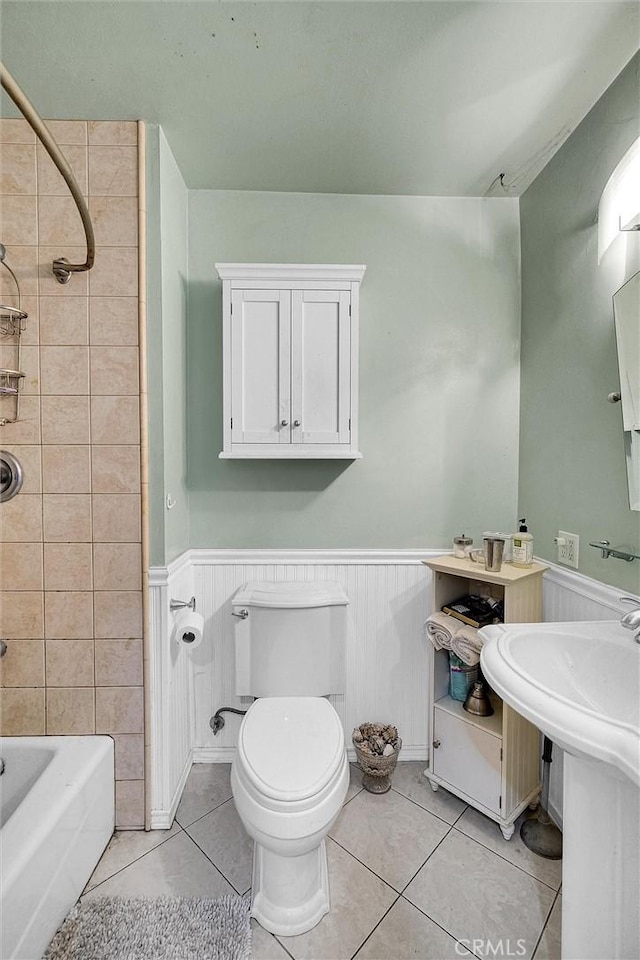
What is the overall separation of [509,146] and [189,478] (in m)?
1.71

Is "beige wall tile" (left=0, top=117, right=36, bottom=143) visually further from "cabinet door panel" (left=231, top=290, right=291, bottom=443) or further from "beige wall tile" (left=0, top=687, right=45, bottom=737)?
"beige wall tile" (left=0, top=687, right=45, bottom=737)

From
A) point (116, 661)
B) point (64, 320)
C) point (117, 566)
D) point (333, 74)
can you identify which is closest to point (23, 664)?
point (116, 661)

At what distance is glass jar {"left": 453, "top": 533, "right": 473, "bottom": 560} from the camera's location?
5.49ft

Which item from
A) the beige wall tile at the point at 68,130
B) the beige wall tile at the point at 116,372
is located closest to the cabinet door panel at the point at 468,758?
the beige wall tile at the point at 116,372

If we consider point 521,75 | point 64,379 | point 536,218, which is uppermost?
point 521,75

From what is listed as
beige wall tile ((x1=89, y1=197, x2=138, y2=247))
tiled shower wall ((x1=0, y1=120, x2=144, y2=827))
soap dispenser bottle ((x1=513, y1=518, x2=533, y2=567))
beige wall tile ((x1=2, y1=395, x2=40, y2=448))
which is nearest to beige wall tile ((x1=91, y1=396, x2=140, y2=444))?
tiled shower wall ((x1=0, y1=120, x2=144, y2=827))

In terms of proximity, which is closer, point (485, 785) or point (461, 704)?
point (485, 785)

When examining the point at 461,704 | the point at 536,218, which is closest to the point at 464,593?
the point at 461,704

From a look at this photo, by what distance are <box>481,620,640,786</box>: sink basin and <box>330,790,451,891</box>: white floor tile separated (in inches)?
31.2

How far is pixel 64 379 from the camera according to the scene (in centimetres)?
143

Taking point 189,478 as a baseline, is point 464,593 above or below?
below

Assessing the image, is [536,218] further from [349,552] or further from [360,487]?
[349,552]

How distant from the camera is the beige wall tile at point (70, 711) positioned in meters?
1.46

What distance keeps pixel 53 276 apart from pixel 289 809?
5.77 ft
